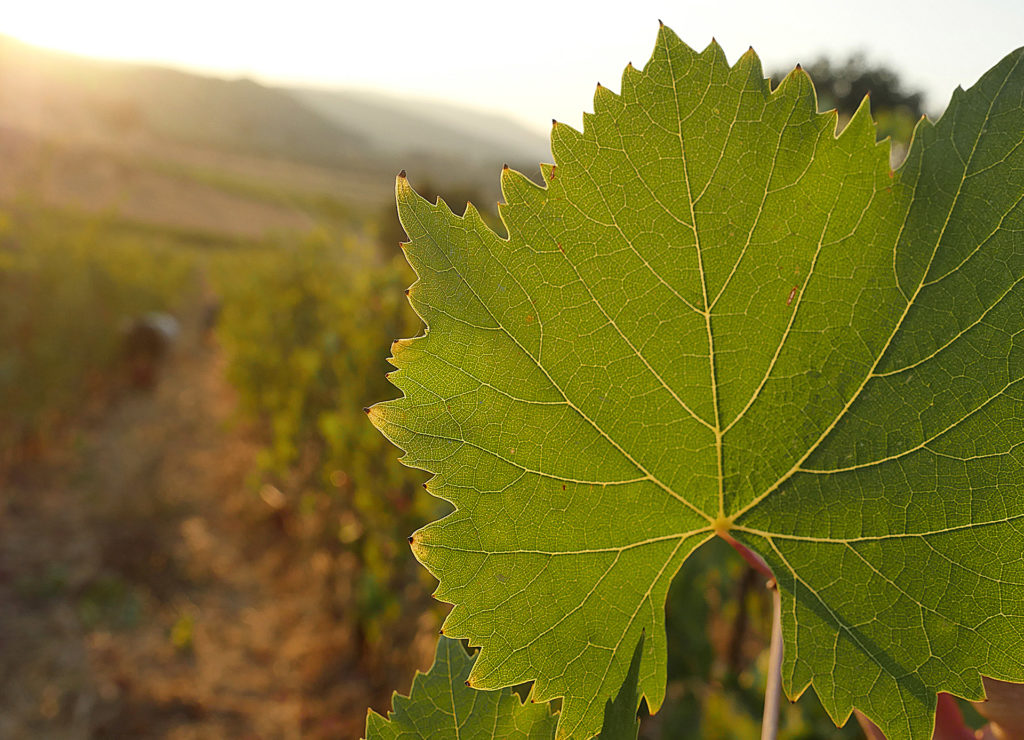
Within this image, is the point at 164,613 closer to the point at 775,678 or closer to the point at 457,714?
the point at 457,714

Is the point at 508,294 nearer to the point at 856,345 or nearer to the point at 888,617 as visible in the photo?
the point at 856,345

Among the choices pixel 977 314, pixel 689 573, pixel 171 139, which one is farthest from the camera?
pixel 171 139

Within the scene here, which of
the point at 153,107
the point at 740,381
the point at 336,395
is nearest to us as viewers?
the point at 740,381

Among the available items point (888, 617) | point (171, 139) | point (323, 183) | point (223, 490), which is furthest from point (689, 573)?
point (171, 139)

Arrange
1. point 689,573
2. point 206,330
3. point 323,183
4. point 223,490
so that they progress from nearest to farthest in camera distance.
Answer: point 689,573, point 223,490, point 206,330, point 323,183

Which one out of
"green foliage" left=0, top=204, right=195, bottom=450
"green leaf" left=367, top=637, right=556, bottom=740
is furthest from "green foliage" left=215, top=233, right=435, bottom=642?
"green foliage" left=0, top=204, right=195, bottom=450

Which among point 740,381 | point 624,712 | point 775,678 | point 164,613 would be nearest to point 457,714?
point 624,712
